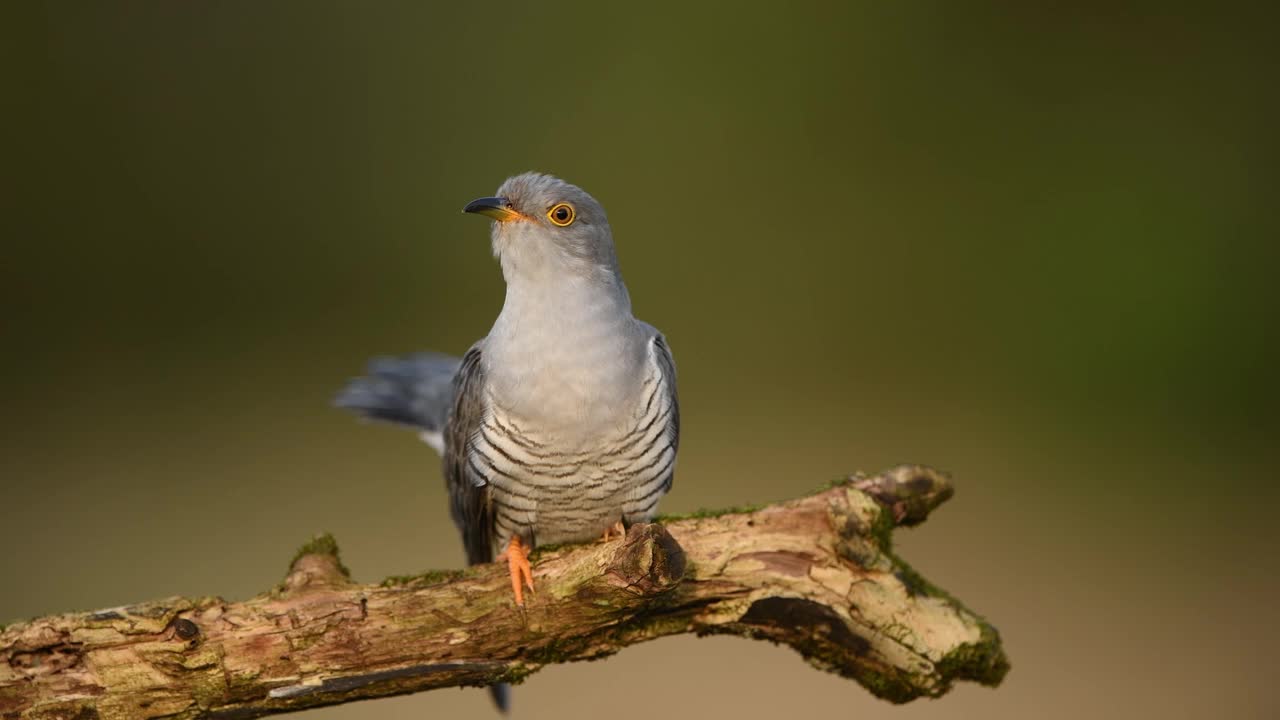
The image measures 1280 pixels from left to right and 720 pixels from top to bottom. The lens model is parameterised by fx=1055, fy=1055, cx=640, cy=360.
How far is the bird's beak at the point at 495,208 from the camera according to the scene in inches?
87.0

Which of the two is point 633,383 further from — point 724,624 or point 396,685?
point 396,685

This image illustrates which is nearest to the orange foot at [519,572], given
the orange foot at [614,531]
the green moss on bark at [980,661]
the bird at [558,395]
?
the bird at [558,395]

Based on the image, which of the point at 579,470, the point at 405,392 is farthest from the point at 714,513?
the point at 405,392

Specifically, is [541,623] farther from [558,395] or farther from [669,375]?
[669,375]

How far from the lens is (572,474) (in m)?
2.16

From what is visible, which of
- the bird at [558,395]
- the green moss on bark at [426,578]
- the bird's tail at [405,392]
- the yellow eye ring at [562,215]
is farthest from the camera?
the bird's tail at [405,392]

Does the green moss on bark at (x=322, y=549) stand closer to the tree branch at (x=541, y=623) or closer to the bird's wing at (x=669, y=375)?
the tree branch at (x=541, y=623)

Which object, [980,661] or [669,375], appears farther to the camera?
[669,375]

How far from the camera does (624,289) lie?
2336 millimetres

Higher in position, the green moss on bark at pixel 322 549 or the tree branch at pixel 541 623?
the green moss on bark at pixel 322 549

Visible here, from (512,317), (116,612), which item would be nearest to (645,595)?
(512,317)

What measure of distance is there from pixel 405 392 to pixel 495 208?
97cm

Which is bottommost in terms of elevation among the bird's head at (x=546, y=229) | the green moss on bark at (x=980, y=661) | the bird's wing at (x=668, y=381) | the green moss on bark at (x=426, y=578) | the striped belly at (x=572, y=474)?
the green moss on bark at (x=980, y=661)

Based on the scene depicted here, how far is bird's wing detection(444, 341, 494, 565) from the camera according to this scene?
2281 mm
